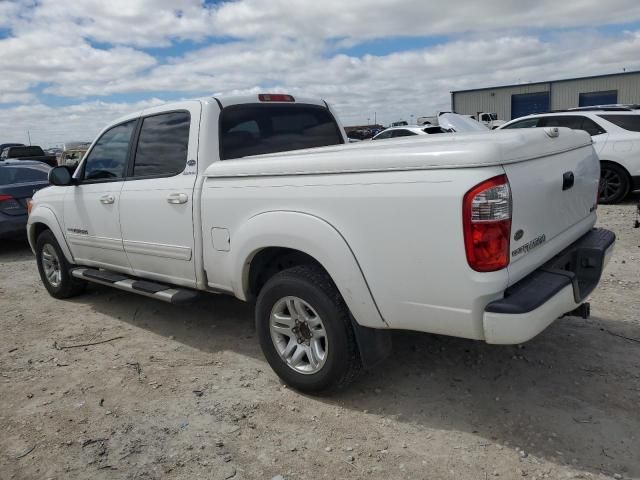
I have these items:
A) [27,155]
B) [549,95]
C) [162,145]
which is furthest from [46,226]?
[549,95]

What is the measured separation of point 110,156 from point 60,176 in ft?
1.78

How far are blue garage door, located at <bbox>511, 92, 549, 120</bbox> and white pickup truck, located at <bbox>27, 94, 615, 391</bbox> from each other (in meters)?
41.2

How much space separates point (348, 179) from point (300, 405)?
145cm

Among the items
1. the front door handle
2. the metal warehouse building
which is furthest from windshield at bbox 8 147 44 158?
the metal warehouse building

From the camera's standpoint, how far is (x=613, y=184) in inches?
370

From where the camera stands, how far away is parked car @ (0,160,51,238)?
856cm

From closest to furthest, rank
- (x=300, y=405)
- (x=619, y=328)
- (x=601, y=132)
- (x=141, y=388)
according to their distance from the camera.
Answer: (x=300, y=405) → (x=141, y=388) → (x=619, y=328) → (x=601, y=132)

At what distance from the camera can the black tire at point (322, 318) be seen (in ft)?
10.3

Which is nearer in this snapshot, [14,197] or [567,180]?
[567,180]

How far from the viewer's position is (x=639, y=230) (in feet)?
24.3

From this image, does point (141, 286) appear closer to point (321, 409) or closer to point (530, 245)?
point (321, 409)

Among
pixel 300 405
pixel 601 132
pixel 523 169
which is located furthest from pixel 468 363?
pixel 601 132

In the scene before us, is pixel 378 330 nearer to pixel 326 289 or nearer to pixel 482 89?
pixel 326 289

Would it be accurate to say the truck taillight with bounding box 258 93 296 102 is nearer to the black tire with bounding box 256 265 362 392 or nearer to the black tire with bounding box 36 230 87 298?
the black tire with bounding box 256 265 362 392
